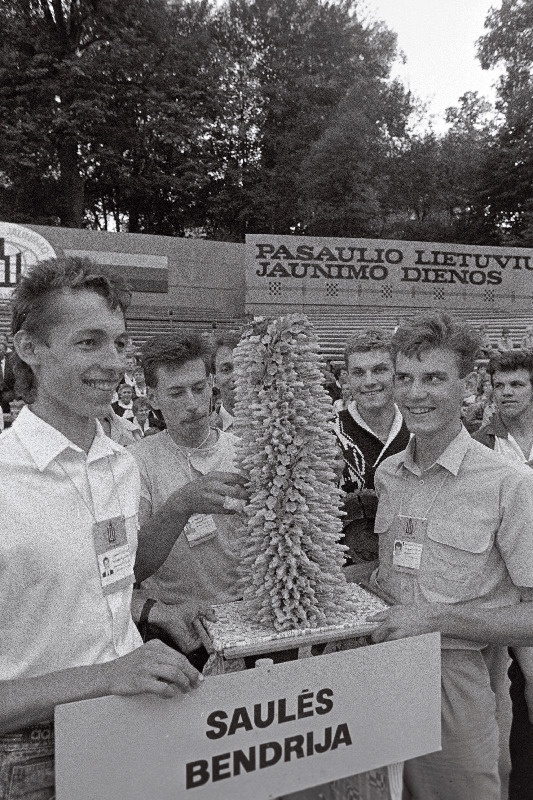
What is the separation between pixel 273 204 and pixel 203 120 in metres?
4.46

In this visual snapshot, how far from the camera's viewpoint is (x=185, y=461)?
2525 mm

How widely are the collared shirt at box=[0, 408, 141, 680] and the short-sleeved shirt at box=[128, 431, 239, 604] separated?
633 mm

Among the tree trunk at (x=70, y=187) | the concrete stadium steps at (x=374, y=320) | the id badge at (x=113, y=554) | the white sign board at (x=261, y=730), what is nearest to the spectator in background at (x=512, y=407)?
the white sign board at (x=261, y=730)

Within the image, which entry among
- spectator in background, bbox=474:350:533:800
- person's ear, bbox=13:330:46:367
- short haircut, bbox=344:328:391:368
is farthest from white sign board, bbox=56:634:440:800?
spectator in background, bbox=474:350:533:800

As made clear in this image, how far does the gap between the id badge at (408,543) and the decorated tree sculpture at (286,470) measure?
249mm

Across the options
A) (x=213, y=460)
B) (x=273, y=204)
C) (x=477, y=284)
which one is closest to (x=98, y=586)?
(x=213, y=460)

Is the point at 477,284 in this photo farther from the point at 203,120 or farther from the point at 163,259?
the point at 203,120

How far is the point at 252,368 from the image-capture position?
5.51ft

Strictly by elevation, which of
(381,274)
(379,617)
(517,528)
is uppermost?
(381,274)

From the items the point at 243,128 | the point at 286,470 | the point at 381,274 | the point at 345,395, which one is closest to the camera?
the point at 286,470

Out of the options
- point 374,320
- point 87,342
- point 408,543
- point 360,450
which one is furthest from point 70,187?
point 408,543

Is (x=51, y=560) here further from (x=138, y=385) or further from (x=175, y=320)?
(x=175, y=320)

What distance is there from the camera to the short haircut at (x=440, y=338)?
1.90 m

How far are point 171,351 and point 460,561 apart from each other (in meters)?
1.32
